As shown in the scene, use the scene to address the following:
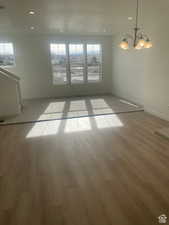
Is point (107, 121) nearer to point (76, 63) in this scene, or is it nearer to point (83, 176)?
point (83, 176)

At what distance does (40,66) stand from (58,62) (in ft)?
2.75

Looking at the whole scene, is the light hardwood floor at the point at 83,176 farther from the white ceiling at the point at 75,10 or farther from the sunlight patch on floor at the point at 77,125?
the white ceiling at the point at 75,10

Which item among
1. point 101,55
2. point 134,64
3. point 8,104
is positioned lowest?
point 8,104

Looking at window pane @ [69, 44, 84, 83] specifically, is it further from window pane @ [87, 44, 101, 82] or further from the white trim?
the white trim

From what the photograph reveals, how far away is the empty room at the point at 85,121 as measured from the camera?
76.7 inches

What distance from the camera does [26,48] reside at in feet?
24.1

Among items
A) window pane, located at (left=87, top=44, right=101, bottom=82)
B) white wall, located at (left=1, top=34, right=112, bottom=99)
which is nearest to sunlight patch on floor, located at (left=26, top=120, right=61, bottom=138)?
white wall, located at (left=1, top=34, right=112, bottom=99)

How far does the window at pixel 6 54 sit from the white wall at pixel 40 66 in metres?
0.20

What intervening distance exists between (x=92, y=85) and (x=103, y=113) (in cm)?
343

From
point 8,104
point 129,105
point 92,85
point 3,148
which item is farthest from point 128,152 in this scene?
point 92,85

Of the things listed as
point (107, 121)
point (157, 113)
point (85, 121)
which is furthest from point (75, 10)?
point (157, 113)

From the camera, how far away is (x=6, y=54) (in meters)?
7.33

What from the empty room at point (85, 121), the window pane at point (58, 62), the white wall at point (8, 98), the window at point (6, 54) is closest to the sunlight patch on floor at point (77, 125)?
the empty room at point (85, 121)

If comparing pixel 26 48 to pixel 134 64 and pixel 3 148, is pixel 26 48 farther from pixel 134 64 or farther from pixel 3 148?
pixel 3 148
